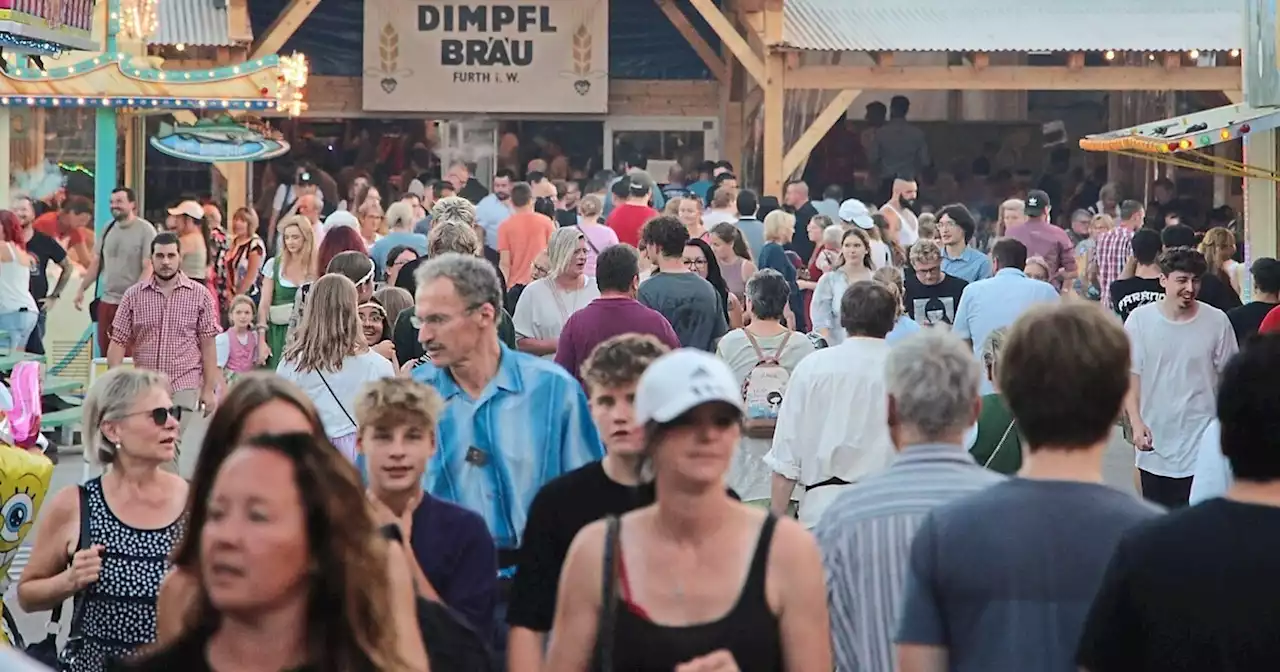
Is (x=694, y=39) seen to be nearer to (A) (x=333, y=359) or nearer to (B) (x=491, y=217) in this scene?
(B) (x=491, y=217)

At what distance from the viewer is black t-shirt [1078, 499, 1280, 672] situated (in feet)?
11.9

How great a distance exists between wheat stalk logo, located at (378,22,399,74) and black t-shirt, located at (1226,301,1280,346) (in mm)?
15577

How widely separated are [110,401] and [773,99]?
16642 mm

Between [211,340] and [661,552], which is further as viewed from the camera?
[211,340]

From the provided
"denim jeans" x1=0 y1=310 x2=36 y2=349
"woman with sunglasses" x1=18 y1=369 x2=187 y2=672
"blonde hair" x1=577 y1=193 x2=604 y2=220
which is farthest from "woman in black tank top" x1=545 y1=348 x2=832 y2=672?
"denim jeans" x1=0 y1=310 x2=36 y2=349

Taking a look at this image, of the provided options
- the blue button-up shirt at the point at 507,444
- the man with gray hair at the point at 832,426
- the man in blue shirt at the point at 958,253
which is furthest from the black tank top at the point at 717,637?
the man in blue shirt at the point at 958,253

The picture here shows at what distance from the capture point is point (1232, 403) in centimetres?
374

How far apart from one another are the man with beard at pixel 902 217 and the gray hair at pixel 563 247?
6640 mm

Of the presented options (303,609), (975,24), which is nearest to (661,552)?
(303,609)

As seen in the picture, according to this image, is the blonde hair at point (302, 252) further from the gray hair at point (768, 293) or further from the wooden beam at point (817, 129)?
the wooden beam at point (817, 129)

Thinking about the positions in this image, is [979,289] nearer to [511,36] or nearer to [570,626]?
[570,626]

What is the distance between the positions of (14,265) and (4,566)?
954cm

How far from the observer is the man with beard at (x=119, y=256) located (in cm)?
1516

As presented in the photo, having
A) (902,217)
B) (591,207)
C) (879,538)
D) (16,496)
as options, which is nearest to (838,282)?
(591,207)
